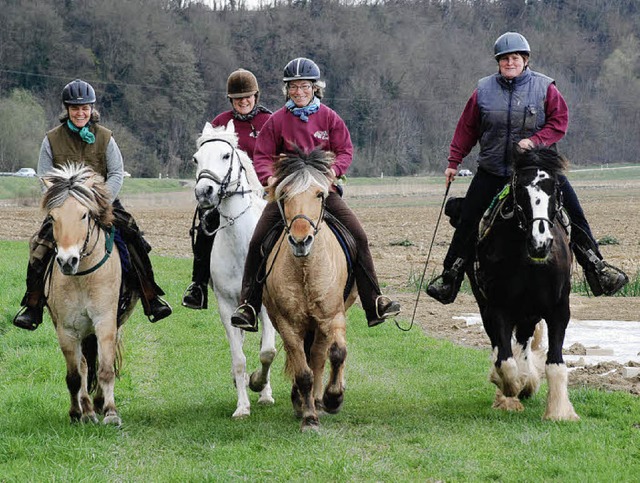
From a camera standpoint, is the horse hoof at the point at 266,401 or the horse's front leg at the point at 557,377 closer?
the horse's front leg at the point at 557,377

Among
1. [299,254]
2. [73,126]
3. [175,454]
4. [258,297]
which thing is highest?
[73,126]

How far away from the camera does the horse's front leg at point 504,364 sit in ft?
28.2

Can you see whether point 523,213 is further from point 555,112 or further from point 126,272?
point 126,272

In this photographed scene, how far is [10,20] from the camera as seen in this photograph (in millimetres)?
85062

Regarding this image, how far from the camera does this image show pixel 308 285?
812 cm

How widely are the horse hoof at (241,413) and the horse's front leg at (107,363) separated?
1.01m

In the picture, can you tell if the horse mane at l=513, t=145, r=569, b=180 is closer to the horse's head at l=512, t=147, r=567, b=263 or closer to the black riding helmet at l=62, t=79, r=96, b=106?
the horse's head at l=512, t=147, r=567, b=263

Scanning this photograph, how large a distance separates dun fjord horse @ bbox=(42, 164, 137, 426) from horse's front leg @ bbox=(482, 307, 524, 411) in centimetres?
326

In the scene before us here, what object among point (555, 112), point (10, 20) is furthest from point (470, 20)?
point (555, 112)

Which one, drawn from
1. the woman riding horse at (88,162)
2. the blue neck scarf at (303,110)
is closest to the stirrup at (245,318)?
the woman riding horse at (88,162)

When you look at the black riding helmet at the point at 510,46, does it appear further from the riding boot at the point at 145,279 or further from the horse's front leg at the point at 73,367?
the horse's front leg at the point at 73,367

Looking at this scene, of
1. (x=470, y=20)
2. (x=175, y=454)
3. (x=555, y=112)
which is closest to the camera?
(x=175, y=454)

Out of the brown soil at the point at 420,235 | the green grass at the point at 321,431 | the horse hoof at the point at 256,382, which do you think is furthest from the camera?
the brown soil at the point at 420,235

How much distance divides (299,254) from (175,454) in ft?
5.78
